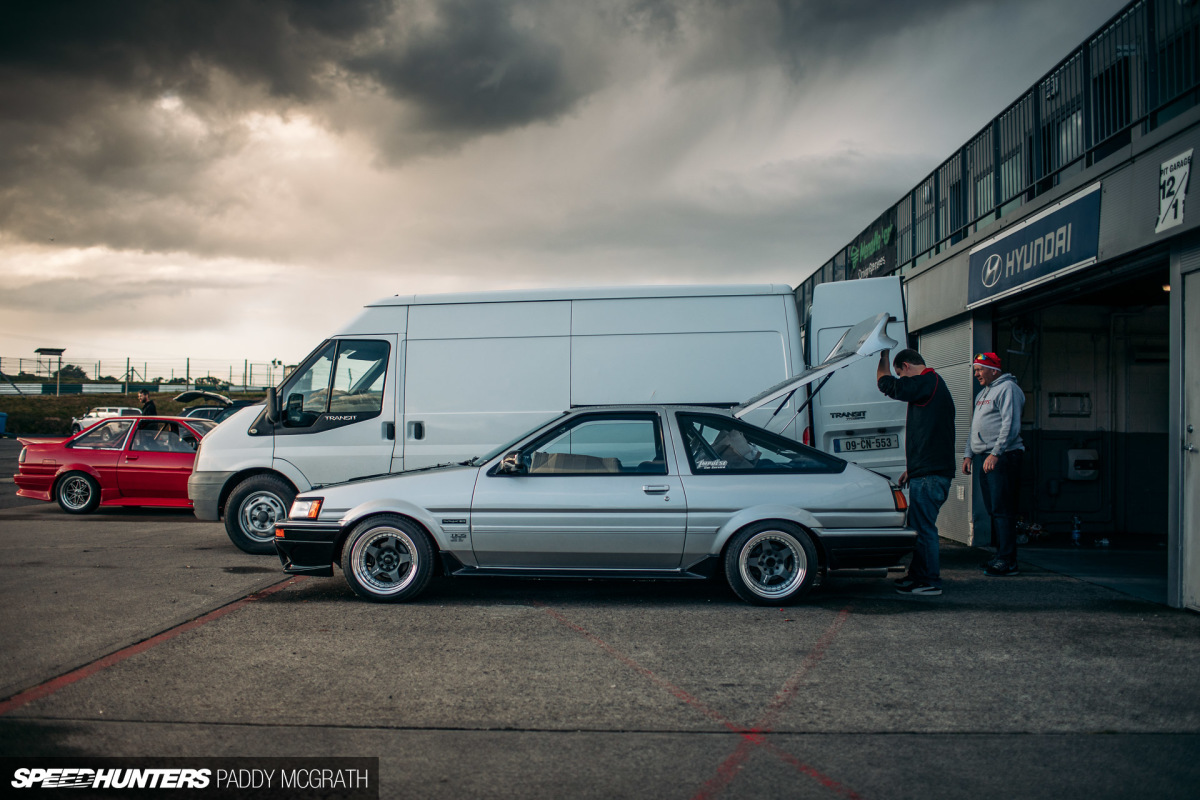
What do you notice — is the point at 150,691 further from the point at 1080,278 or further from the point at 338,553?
the point at 1080,278

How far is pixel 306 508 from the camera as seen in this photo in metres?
5.63

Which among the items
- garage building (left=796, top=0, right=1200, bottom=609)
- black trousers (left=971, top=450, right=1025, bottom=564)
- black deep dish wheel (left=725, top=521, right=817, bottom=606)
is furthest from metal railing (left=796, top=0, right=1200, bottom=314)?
black deep dish wheel (left=725, top=521, right=817, bottom=606)

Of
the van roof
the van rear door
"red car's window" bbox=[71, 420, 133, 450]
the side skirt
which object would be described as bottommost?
the side skirt

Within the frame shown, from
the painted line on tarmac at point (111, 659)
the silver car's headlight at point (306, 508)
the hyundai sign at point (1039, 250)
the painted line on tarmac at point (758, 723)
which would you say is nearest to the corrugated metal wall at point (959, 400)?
the hyundai sign at point (1039, 250)

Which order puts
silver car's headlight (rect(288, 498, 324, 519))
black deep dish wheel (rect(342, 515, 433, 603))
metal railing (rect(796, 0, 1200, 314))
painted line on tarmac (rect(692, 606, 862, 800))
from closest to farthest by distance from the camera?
painted line on tarmac (rect(692, 606, 862, 800)), black deep dish wheel (rect(342, 515, 433, 603)), silver car's headlight (rect(288, 498, 324, 519)), metal railing (rect(796, 0, 1200, 314))

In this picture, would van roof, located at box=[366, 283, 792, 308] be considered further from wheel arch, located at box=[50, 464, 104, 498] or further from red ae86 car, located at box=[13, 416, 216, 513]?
wheel arch, located at box=[50, 464, 104, 498]

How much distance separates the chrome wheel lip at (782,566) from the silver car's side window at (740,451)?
0.46 m

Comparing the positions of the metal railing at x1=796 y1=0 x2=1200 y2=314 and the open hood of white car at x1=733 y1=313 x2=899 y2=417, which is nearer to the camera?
the open hood of white car at x1=733 y1=313 x2=899 y2=417

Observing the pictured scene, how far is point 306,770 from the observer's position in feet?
9.53

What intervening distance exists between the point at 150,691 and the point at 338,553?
6.47 ft

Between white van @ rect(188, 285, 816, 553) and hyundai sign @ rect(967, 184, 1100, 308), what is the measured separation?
1627mm

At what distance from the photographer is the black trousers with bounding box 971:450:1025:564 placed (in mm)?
6688

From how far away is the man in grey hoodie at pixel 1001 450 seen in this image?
665cm

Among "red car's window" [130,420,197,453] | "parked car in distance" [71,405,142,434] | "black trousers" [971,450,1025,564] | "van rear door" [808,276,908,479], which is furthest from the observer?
"parked car in distance" [71,405,142,434]
